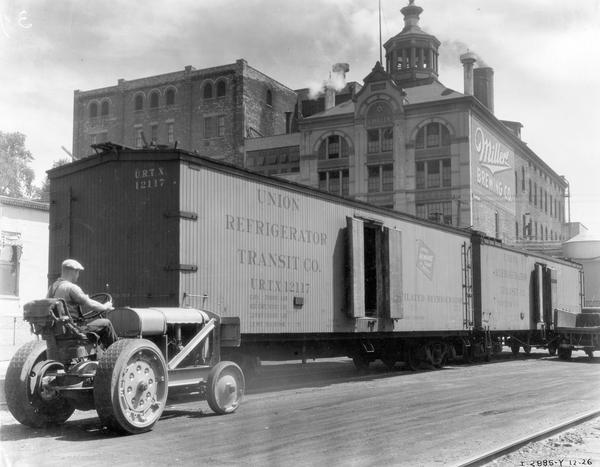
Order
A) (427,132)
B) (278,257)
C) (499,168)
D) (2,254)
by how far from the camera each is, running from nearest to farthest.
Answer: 1. (278,257)
2. (2,254)
3. (427,132)
4. (499,168)

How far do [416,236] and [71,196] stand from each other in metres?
8.60

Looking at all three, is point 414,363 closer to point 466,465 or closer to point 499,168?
point 466,465

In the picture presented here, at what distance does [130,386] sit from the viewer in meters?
8.11

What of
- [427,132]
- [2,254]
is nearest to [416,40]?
[427,132]

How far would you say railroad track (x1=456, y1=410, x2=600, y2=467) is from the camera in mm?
6734

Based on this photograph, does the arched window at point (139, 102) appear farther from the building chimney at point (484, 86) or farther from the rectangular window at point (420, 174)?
Answer: the building chimney at point (484, 86)

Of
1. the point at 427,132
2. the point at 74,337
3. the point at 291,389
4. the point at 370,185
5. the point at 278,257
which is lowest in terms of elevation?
the point at 291,389

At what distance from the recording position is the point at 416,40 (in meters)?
53.6

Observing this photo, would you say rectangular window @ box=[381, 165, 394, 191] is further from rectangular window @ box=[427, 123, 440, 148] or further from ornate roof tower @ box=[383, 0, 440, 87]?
ornate roof tower @ box=[383, 0, 440, 87]

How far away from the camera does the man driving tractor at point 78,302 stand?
8.38 meters

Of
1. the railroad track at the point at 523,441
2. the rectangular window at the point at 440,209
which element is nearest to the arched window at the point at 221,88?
the rectangular window at the point at 440,209

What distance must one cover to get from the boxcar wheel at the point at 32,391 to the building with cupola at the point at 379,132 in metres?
35.4

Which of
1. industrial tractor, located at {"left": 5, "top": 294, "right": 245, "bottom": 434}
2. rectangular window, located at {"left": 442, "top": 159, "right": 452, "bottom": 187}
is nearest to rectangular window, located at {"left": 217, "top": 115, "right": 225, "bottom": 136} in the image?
rectangular window, located at {"left": 442, "top": 159, "right": 452, "bottom": 187}

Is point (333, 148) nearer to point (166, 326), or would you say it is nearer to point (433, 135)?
point (433, 135)
